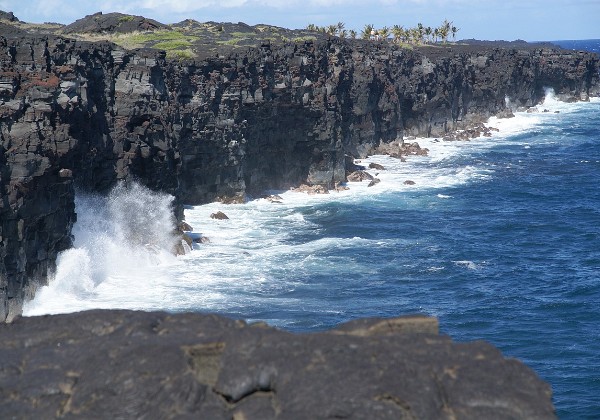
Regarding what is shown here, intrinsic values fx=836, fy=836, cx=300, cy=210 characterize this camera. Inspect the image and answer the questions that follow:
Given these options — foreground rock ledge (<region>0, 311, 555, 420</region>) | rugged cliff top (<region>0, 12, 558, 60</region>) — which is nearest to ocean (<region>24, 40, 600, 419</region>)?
rugged cliff top (<region>0, 12, 558, 60</region>)

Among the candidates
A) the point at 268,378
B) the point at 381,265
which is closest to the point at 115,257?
the point at 381,265

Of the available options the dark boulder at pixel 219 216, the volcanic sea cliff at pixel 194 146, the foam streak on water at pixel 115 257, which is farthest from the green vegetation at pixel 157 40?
the foam streak on water at pixel 115 257

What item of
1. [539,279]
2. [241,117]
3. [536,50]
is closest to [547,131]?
[536,50]

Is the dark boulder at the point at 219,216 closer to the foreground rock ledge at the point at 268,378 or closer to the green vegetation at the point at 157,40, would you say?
the green vegetation at the point at 157,40

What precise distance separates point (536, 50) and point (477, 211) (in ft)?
399

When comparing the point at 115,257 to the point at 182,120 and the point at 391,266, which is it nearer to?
the point at 391,266

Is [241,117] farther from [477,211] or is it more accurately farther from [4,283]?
[4,283]

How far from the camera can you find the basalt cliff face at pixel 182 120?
46500 millimetres

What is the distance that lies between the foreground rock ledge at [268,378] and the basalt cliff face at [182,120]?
28996 mm

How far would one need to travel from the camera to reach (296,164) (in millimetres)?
91375

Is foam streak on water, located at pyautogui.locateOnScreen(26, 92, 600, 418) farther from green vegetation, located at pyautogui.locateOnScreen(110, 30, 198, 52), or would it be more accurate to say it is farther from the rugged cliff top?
green vegetation, located at pyautogui.locateOnScreen(110, 30, 198, 52)

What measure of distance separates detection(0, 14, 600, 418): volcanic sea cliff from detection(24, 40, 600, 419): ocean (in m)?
3.21

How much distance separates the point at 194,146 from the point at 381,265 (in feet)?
81.1

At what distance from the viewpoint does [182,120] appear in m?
75.0
